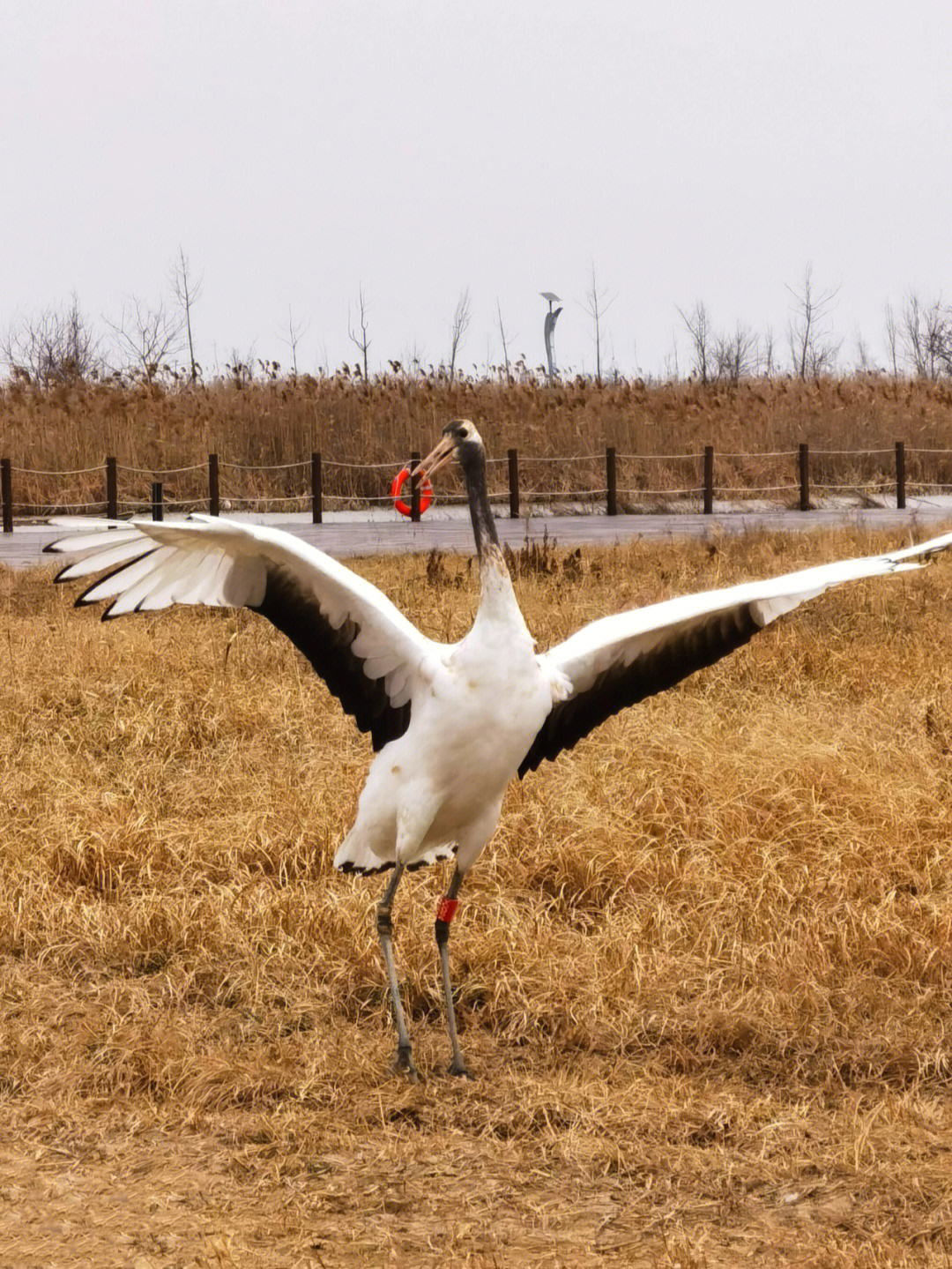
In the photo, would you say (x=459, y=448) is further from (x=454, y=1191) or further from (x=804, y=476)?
(x=804, y=476)

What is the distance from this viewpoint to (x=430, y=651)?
12.6ft

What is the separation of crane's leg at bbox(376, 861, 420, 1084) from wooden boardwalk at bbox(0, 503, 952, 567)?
943 centimetres

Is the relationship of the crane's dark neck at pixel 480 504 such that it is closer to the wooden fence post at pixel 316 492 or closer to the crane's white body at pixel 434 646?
the crane's white body at pixel 434 646

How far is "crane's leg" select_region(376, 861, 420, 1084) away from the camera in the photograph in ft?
12.7

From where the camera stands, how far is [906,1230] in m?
3.05

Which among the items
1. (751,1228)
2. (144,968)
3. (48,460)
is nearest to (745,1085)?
(751,1228)

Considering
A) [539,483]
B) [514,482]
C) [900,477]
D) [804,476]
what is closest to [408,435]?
[539,483]

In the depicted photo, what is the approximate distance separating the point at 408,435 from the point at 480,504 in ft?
66.2

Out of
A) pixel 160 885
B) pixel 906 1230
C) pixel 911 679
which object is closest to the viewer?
pixel 906 1230

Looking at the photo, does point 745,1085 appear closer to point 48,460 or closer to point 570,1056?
point 570,1056

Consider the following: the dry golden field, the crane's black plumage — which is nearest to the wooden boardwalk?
the dry golden field

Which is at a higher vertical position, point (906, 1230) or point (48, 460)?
point (48, 460)

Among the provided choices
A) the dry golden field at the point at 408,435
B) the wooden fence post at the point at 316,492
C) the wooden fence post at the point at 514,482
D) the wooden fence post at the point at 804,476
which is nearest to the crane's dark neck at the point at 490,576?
the wooden fence post at the point at 316,492

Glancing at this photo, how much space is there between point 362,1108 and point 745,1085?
0.96 m
